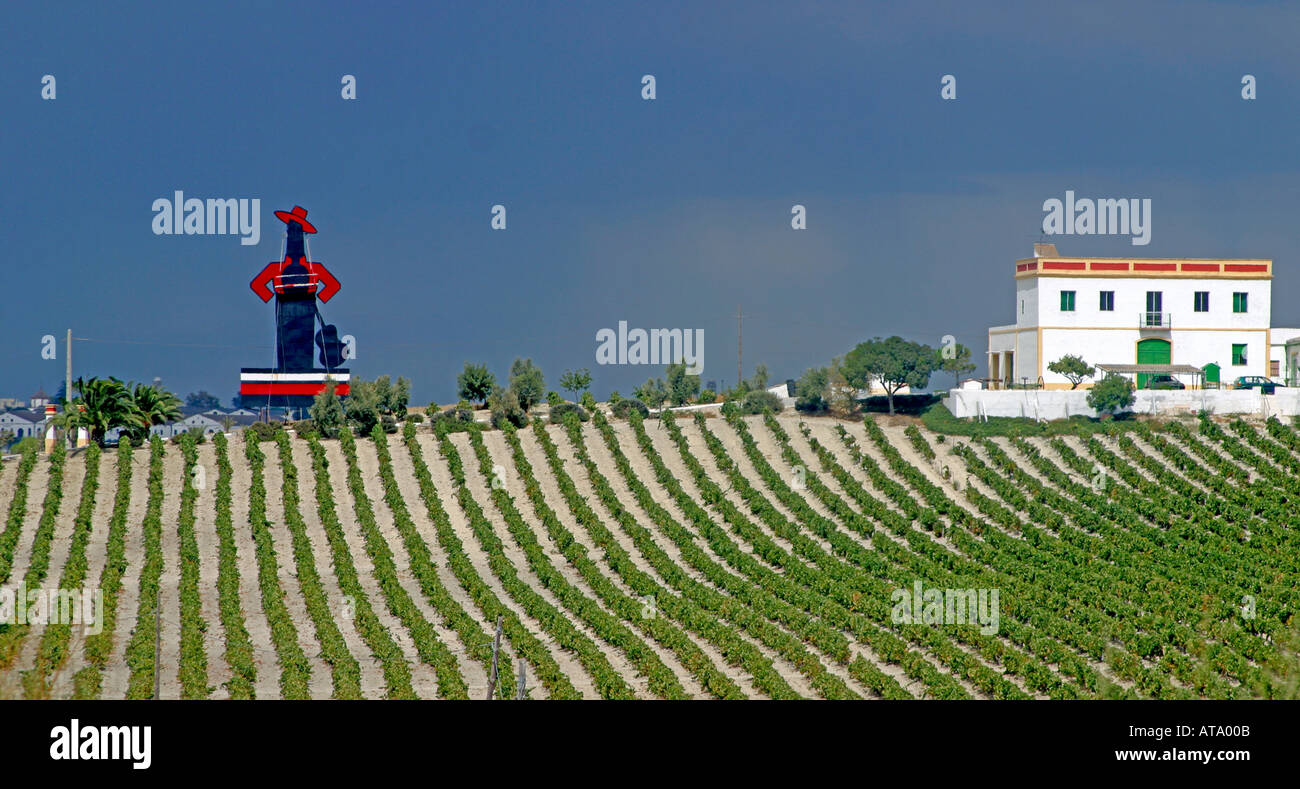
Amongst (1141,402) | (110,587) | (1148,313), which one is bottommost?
(110,587)

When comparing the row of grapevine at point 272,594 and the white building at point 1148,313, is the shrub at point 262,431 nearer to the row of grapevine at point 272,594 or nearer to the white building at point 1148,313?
the row of grapevine at point 272,594

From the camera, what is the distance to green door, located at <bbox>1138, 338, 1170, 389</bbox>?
6091 cm

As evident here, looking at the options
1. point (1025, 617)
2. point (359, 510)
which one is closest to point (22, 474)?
point (359, 510)

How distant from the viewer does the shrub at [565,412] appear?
176ft

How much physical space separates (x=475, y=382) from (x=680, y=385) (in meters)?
10.8

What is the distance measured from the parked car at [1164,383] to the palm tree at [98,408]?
44.0 meters

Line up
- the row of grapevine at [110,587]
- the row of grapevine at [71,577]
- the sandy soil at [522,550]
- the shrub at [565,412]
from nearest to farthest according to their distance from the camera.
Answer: the row of grapevine at [71,577] → the row of grapevine at [110,587] → the sandy soil at [522,550] → the shrub at [565,412]

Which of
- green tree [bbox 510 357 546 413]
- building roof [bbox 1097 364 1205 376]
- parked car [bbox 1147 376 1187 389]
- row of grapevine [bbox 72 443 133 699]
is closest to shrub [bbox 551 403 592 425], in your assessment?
green tree [bbox 510 357 546 413]

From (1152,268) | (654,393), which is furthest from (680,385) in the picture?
(1152,268)

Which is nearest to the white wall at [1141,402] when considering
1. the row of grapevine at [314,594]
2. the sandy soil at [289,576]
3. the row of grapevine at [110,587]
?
the row of grapevine at [314,594]

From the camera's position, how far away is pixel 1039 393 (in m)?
53.9

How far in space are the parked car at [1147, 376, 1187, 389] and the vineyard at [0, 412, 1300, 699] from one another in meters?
6.24

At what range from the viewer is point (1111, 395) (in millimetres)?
52562

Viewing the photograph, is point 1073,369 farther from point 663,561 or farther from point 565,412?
point 663,561
